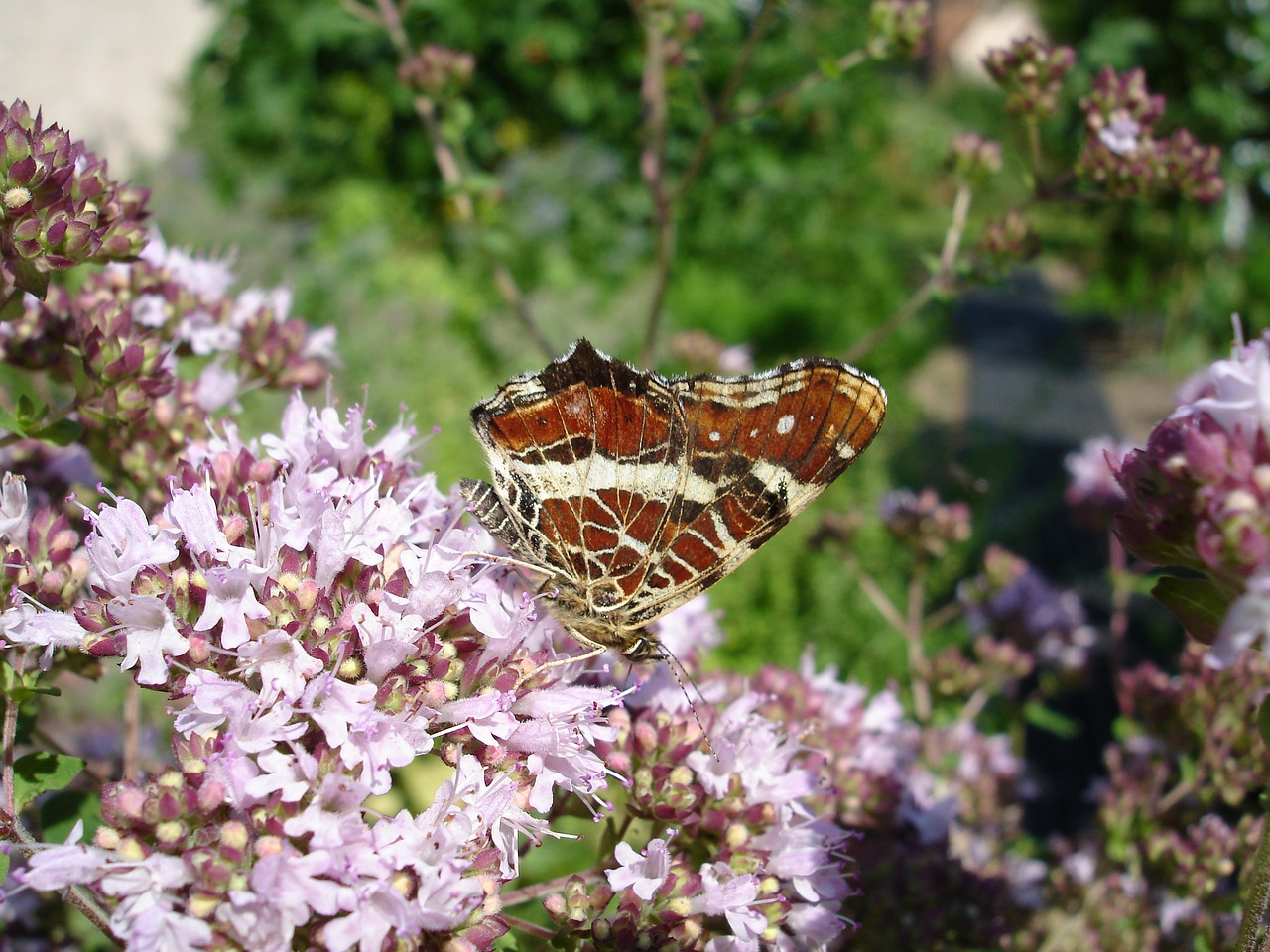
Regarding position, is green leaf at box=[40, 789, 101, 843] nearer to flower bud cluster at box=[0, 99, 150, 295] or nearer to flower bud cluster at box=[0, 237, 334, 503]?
flower bud cluster at box=[0, 237, 334, 503]

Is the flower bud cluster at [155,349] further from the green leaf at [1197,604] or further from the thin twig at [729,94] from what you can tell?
the green leaf at [1197,604]

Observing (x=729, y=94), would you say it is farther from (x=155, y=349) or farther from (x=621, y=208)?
(x=621, y=208)

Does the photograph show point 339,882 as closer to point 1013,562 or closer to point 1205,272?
Result: point 1013,562

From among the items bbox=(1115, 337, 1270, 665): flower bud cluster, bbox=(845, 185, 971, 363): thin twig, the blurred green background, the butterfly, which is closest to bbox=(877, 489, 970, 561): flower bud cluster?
bbox=(845, 185, 971, 363): thin twig

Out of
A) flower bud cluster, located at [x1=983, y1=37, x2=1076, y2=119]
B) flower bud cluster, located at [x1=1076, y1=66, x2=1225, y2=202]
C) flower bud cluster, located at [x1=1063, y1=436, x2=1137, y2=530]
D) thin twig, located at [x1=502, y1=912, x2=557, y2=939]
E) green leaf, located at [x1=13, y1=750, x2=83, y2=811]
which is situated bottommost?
thin twig, located at [x1=502, y1=912, x2=557, y2=939]

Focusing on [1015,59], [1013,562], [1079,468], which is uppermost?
[1015,59]

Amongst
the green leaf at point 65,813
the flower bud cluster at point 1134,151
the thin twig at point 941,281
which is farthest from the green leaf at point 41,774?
the flower bud cluster at point 1134,151

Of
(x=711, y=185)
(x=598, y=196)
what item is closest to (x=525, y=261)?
(x=598, y=196)
